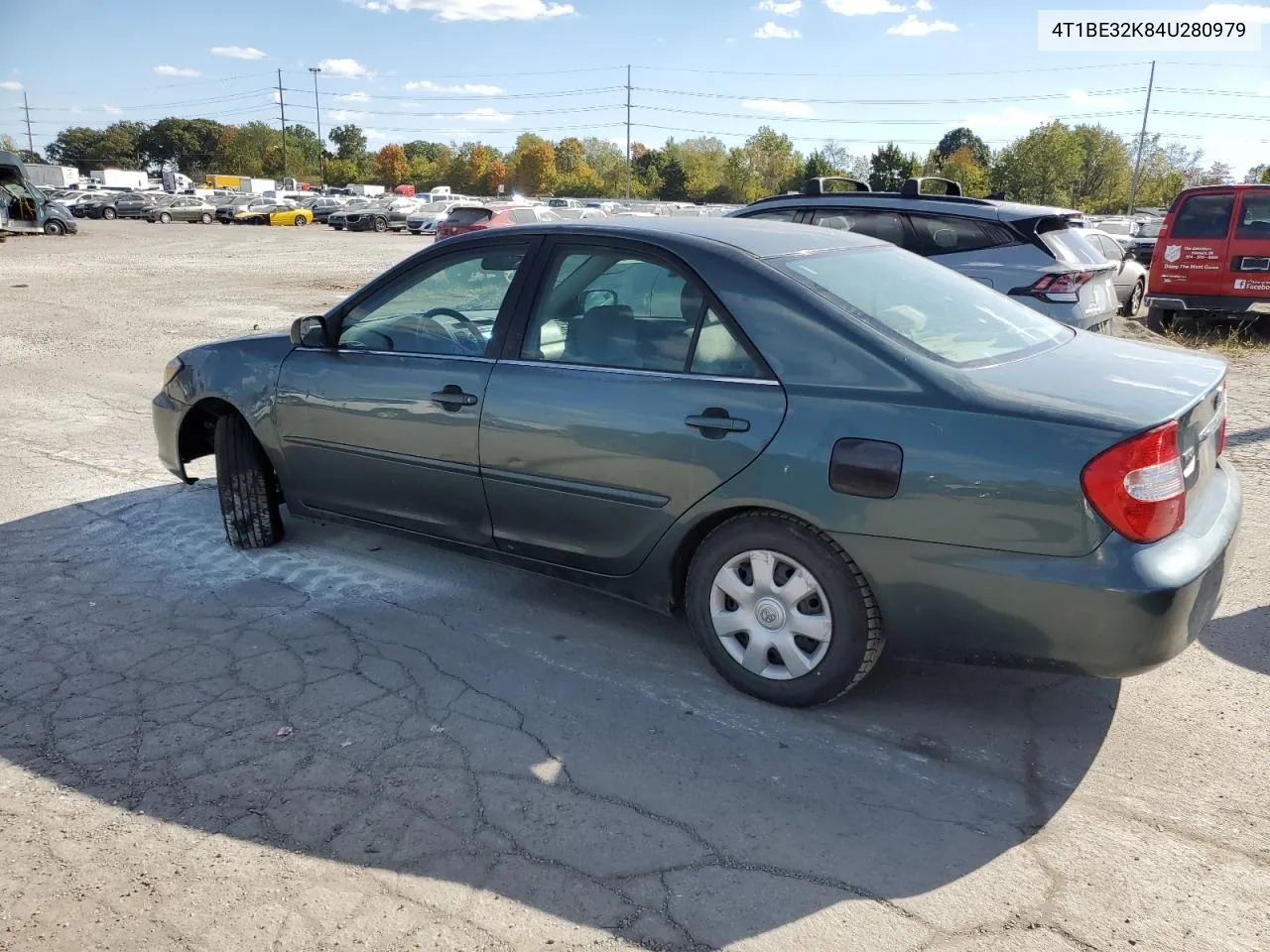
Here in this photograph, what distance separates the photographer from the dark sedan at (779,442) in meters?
2.88

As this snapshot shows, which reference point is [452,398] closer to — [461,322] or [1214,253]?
[461,322]

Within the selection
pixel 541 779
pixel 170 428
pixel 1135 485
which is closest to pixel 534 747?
pixel 541 779

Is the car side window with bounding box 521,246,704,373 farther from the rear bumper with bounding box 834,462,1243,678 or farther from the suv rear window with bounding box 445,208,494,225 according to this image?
the suv rear window with bounding box 445,208,494,225

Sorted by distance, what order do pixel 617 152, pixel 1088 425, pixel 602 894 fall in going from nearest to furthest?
pixel 602 894
pixel 1088 425
pixel 617 152

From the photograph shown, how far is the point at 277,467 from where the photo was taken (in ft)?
15.6

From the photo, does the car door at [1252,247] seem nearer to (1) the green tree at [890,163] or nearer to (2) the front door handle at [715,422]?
(2) the front door handle at [715,422]

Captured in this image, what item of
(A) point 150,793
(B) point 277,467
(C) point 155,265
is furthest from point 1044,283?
(C) point 155,265

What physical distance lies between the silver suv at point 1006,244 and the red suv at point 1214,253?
5.12 metres

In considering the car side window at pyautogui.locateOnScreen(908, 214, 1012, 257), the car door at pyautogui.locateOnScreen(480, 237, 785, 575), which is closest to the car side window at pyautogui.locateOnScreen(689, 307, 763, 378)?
the car door at pyautogui.locateOnScreen(480, 237, 785, 575)

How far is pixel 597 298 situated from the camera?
389 cm

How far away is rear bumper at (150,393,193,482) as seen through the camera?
5.11m

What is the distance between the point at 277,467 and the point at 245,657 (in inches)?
47.2

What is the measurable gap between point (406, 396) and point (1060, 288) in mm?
5372

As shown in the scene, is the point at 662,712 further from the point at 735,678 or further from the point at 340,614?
the point at 340,614
